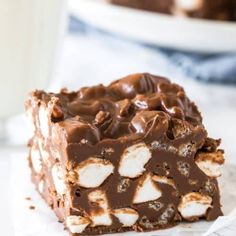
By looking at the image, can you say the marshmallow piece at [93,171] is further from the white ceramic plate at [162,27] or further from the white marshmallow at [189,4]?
the white marshmallow at [189,4]

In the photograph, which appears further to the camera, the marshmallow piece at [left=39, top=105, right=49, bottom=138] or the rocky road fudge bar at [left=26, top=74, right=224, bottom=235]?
the marshmallow piece at [left=39, top=105, right=49, bottom=138]

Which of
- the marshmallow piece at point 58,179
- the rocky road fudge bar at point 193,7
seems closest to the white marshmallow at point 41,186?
the marshmallow piece at point 58,179

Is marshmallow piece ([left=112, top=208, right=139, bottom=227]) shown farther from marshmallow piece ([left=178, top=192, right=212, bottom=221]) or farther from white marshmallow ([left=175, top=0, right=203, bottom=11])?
white marshmallow ([left=175, top=0, right=203, bottom=11])

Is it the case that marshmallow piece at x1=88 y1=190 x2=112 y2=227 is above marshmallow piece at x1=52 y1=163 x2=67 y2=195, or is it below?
below

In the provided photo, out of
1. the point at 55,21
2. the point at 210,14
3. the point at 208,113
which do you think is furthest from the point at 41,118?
the point at 210,14

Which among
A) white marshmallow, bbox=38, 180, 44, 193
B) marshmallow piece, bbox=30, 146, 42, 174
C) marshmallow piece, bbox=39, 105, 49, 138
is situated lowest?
white marshmallow, bbox=38, 180, 44, 193

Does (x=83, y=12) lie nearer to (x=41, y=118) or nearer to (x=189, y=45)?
(x=189, y=45)

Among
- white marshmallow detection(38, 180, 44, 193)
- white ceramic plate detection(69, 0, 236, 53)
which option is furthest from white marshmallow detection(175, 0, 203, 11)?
white marshmallow detection(38, 180, 44, 193)
